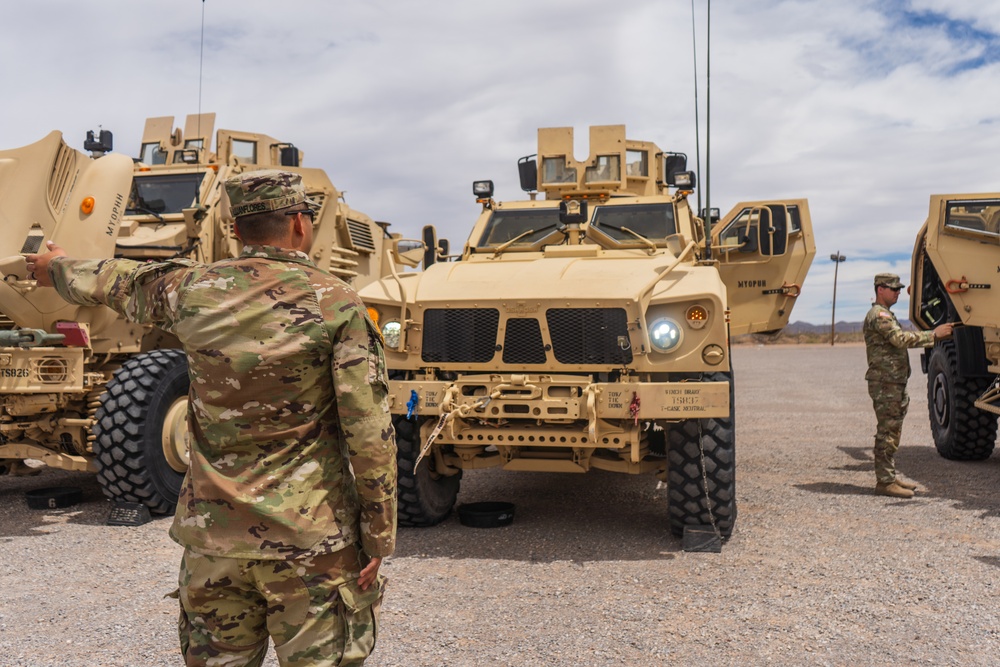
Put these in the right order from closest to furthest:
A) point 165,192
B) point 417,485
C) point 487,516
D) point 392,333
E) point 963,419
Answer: point 392,333 → point 417,485 → point 487,516 → point 165,192 → point 963,419

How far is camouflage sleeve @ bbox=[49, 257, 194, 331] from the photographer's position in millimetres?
2455

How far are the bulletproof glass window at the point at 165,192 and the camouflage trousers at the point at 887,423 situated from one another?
18.0 feet

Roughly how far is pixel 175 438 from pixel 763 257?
13.8 ft

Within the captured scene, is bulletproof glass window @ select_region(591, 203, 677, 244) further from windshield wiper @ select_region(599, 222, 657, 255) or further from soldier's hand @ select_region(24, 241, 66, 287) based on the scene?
soldier's hand @ select_region(24, 241, 66, 287)

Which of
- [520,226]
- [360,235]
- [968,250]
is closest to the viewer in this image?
[520,226]

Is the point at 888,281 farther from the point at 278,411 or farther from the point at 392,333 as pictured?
the point at 278,411

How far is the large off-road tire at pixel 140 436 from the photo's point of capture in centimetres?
606

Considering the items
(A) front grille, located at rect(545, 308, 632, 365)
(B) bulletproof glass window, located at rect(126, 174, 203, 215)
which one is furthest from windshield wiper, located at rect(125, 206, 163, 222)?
(A) front grille, located at rect(545, 308, 632, 365)

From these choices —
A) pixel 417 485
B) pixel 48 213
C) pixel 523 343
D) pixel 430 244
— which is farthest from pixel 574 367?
pixel 48 213

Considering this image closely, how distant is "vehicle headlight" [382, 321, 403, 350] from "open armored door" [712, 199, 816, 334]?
2.23 m

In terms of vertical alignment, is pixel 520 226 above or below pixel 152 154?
below

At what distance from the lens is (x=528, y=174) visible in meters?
8.20

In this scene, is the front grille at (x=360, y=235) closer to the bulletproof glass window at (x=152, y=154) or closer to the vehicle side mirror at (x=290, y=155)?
the vehicle side mirror at (x=290, y=155)

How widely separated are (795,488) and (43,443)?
17.9 ft
